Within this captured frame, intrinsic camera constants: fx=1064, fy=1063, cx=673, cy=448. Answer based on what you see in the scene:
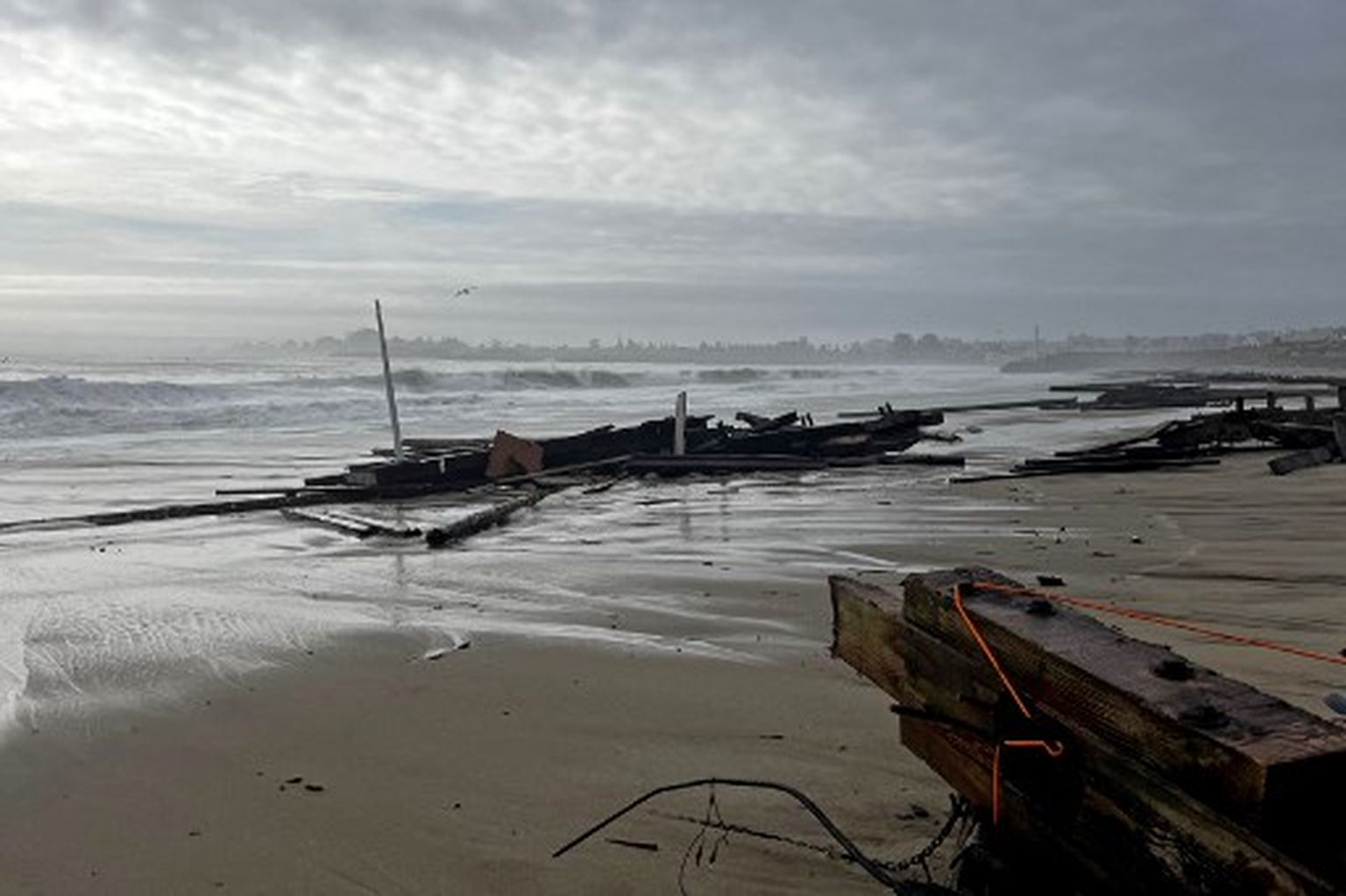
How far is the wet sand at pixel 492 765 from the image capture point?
10.4 feet

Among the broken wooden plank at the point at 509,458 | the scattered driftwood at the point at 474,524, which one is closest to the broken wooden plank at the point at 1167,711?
the scattered driftwood at the point at 474,524

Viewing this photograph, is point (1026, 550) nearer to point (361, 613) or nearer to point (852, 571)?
point (852, 571)

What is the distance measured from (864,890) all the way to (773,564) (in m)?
5.25

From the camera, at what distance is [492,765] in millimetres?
3980

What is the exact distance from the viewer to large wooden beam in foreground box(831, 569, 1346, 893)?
1556mm

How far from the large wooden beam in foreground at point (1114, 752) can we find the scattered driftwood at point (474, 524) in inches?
292

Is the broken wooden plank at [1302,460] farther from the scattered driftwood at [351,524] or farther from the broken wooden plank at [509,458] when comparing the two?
the scattered driftwood at [351,524]

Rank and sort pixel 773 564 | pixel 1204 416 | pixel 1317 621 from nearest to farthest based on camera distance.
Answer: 1. pixel 1317 621
2. pixel 773 564
3. pixel 1204 416

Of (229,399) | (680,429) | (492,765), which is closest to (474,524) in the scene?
(492,765)

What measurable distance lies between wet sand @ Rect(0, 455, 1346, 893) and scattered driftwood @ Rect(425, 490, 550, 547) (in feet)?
12.1

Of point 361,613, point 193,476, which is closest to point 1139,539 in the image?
point 361,613

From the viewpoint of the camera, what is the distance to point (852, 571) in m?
7.63

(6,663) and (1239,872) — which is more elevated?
(1239,872)

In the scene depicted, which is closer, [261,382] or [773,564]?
[773,564]
